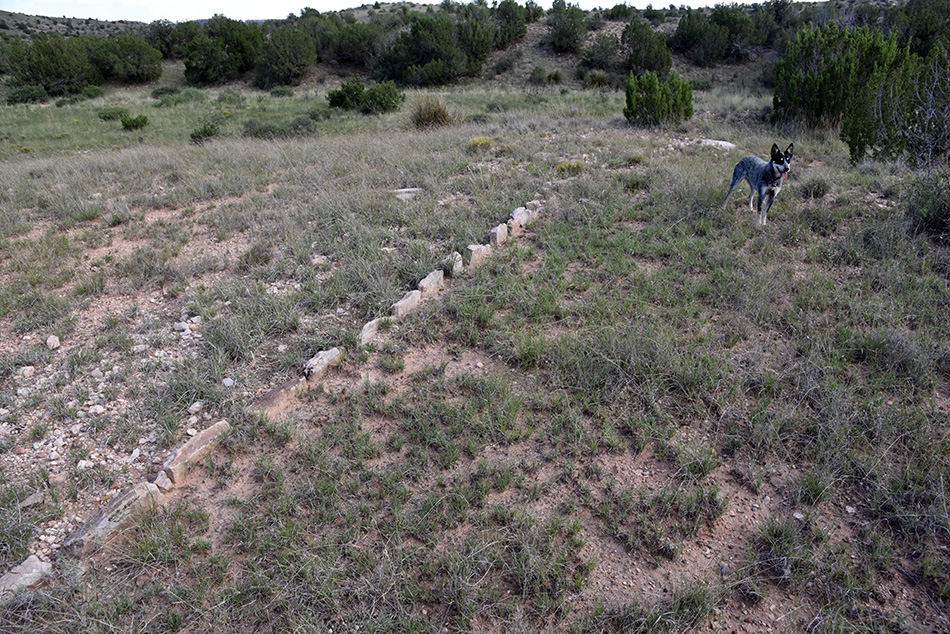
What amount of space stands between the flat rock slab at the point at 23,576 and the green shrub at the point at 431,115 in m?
11.3

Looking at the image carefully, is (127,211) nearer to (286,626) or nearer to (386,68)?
(286,626)

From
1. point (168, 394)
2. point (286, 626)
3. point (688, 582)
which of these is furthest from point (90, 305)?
point (688, 582)

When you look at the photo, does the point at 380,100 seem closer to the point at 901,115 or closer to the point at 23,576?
the point at 901,115

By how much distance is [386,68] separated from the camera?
2712 centimetres

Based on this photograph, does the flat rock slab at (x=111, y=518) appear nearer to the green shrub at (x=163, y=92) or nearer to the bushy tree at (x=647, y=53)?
the green shrub at (x=163, y=92)

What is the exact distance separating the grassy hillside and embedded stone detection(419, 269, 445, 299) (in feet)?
0.60

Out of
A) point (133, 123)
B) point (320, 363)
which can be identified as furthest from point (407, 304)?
point (133, 123)

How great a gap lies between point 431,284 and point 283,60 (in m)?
25.8

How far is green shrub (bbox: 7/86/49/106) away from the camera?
21016 mm

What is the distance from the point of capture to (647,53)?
81.9ft

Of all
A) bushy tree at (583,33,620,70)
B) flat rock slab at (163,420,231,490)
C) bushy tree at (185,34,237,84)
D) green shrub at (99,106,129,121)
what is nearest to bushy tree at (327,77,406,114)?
green shrub at (99,106,129,121)

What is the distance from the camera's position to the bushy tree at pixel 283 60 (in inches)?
1010

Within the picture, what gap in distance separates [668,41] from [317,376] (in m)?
31.0

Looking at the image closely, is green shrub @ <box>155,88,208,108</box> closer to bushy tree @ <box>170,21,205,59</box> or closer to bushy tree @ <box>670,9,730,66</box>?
bushy tree @ <box>170,21,205,59</box>
